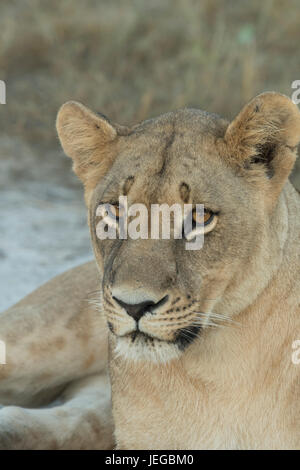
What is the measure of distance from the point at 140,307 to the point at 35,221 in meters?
3.09

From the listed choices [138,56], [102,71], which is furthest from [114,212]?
[138,56]

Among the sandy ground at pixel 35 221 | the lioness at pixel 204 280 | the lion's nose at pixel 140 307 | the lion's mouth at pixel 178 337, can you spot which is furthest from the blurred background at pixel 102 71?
the lion's nose at pixel 140 307

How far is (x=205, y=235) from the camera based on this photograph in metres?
2.14

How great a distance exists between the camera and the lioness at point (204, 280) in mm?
2096

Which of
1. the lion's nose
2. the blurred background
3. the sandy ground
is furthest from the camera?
the blurred background

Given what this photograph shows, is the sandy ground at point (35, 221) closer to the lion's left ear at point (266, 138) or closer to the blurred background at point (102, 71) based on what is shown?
the blurred background at point (102, 71)

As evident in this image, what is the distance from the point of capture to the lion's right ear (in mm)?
2523

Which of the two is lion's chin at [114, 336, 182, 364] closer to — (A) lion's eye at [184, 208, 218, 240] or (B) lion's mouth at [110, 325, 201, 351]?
(B) lion's mouth at [110, 325, 201, 351]

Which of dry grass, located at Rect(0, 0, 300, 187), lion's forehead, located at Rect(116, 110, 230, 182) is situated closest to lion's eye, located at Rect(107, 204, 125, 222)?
lion's forehead, located at Rect(116, 110, 230, 182)

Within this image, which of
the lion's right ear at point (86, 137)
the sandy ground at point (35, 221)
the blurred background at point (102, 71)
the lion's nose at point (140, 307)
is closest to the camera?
the lion's nose at point (140, 307)

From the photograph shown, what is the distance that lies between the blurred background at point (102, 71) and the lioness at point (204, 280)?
2209 mm

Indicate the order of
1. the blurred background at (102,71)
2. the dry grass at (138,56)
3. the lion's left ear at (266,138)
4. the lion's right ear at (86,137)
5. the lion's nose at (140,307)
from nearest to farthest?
the lion's nose at (140,307), the lion's left ear at (266,138), the lion's right ear at (86,137), the blurred background at (102,71), the dry grass at (138,56)

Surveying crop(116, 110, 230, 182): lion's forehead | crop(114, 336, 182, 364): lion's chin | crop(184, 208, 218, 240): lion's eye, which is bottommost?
crop(114, 336, 182, 364): lion's chin

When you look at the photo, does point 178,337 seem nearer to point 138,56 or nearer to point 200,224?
point 200,224
